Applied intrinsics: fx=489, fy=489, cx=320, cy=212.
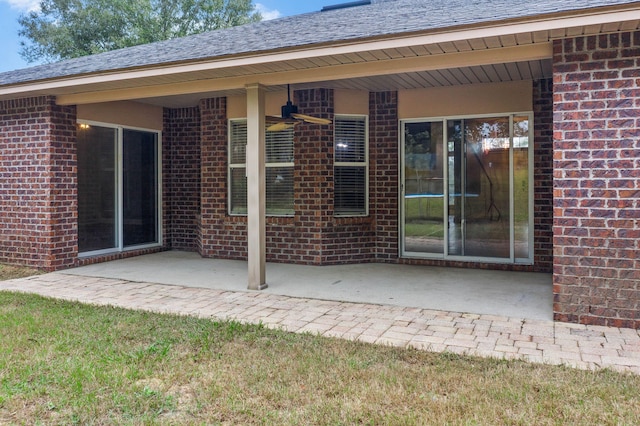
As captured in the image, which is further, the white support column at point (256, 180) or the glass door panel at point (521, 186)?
the glass door panel at point (521, 186)

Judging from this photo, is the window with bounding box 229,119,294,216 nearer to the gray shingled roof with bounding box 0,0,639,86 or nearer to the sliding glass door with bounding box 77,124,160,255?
the gray shingled roof with bounding box 0,0,639,86

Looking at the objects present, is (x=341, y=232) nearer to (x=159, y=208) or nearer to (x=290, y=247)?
(x=290, y=247)

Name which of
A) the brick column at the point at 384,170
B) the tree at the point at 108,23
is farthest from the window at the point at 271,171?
the tree at the point at 108,23

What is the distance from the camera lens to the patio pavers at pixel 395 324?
12.1 ft

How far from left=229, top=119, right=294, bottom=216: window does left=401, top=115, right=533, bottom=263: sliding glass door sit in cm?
185

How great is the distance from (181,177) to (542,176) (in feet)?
20.6

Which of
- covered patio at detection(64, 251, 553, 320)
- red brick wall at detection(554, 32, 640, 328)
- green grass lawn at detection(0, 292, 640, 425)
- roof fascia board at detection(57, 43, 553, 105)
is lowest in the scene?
green grass lawn at detection(0, 292, 640, 425)

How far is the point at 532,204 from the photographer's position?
23.1 feet

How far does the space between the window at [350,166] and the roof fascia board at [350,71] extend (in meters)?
2.20

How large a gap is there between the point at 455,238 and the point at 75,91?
5937 millimetres

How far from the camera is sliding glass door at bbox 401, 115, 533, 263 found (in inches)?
282

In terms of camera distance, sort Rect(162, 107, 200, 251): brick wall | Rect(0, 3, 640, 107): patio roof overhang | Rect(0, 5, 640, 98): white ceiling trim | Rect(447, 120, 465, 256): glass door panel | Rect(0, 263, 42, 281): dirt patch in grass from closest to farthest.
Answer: Rect(0, 5, 640, 98): white ceiling trim → Rect(0, 3, 640, 107): patio roof overhang → Rect(0, 263, 42, 281): dirt patch in grass → Rect(447, 120, 465, 256): glass door panel → Rect(162, 107, 200, 251): brick wall

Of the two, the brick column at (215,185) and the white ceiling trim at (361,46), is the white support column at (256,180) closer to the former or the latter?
the white ceiling trim at (361,46)

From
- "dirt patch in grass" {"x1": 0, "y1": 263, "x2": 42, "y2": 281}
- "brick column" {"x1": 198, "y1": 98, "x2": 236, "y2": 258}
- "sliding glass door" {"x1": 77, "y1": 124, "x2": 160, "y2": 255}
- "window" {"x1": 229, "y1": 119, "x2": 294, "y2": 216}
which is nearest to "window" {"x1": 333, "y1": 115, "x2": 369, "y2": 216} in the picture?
"window" {"x1": 229, "y1": 119, "x2": 294, "y2": 216}
